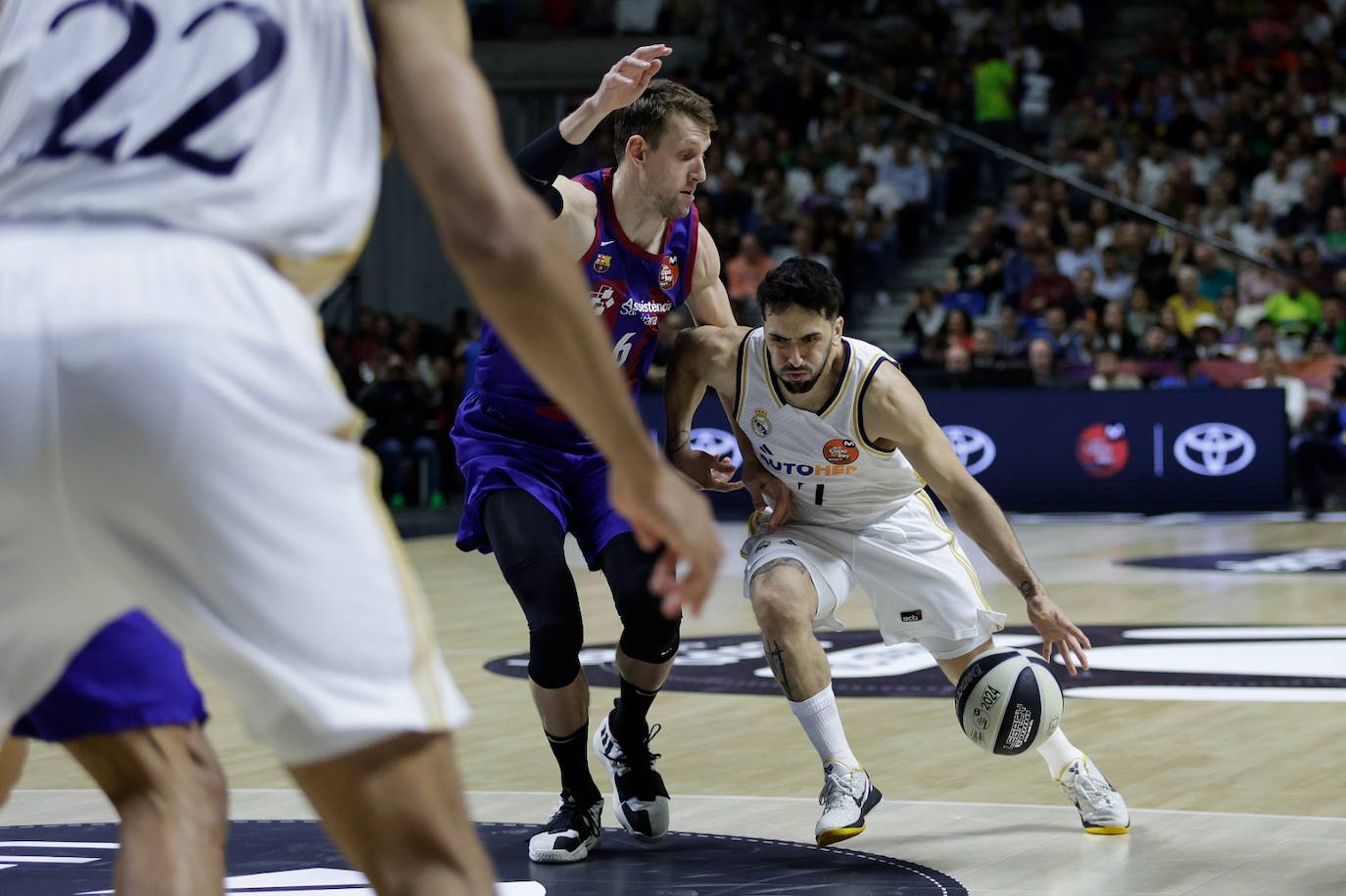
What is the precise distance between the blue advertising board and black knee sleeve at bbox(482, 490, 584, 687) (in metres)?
9.93

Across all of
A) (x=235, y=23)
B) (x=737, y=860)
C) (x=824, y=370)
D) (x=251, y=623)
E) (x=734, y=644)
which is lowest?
(x=734, y=644)

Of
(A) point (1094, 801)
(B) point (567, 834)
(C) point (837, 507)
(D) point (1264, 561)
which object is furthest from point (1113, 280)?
(B) point (567, 834)

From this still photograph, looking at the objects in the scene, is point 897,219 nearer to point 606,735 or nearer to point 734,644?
point 734,644

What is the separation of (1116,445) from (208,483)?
13.5 meters

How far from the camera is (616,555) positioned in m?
4.79

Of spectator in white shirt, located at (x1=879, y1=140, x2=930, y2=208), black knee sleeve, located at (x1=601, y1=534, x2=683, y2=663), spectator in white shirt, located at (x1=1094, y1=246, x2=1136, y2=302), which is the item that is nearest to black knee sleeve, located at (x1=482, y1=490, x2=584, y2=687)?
black knee sleeve, located at (x1=601, y1=534, x2=683, y2=663)

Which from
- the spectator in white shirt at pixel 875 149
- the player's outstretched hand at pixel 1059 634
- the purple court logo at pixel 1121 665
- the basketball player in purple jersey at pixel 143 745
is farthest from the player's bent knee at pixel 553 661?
the spectator in white shirt at pixel 875 149

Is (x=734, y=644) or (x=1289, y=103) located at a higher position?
(x=1289, y=103)

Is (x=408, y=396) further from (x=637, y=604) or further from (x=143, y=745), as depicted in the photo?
(x=143, y=745)

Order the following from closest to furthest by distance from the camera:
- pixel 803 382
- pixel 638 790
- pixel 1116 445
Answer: pixel 638 790 → pixel 803 382 → pixel 1116 445

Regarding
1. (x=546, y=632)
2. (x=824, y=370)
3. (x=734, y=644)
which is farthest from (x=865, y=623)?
(x=546, y=632)

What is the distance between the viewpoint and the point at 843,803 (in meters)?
4.79

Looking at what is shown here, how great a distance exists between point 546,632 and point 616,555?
0.26 meters

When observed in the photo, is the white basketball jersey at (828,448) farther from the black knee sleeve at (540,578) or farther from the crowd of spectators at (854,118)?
the crowd of spectators at (854,118)
